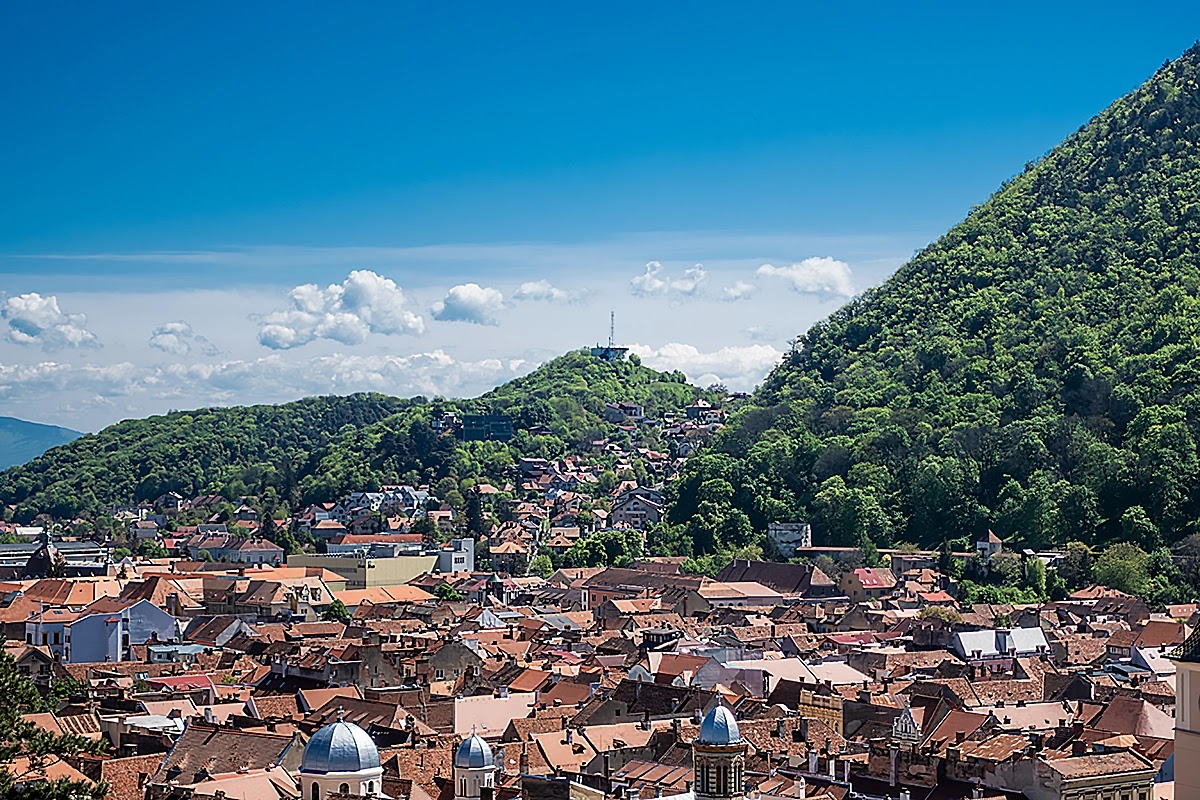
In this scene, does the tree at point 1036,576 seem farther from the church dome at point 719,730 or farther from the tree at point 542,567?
the church dome at point 719,730

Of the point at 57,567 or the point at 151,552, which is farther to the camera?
the point at 151,552

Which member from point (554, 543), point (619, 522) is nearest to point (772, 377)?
point (619, 522)

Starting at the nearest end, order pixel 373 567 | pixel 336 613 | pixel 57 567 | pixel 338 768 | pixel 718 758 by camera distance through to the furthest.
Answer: pixel 718 758 → pixel 338 768 → pixel 336 613 → pixel 57 567 → pixel 373 567

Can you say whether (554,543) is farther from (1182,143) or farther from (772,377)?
(1182,143)

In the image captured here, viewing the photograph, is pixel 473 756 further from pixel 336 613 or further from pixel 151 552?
pixel 151 552

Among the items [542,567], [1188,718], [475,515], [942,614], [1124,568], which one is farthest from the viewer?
[475,515]

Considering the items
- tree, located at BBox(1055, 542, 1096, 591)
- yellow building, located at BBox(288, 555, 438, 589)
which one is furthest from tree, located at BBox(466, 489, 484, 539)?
tree, located at BBox(1055, 542, 1096, 591)

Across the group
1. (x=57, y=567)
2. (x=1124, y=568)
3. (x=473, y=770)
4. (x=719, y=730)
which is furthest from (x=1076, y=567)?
(x=719, y=730)
